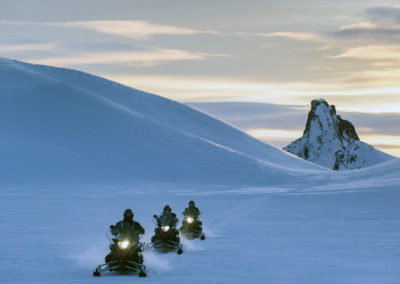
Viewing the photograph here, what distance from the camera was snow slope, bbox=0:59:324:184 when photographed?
91250 millimetres

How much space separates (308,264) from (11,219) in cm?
2019

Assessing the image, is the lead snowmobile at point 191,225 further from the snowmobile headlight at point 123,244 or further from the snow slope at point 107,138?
the snow slope at point 107,138

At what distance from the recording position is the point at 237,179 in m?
92.6

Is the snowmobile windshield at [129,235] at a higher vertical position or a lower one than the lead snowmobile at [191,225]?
lower

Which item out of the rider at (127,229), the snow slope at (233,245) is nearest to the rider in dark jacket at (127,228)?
the rider at (127,229)

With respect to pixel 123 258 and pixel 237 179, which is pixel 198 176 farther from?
pixel 123 258

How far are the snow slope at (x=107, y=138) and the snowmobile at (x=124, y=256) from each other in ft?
216

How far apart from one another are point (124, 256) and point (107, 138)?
94.8 metres

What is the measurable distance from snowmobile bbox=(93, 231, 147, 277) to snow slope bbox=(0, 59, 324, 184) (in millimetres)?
65959

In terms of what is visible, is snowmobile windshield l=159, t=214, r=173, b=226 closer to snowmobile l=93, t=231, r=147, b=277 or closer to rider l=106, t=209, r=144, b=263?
snowmobile l=93, t=231, r=147, b=277

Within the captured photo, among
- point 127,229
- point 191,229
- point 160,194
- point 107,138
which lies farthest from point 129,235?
point 107,138

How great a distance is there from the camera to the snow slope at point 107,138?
3593 inches

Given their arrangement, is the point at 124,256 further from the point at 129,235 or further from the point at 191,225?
the point at 191,225

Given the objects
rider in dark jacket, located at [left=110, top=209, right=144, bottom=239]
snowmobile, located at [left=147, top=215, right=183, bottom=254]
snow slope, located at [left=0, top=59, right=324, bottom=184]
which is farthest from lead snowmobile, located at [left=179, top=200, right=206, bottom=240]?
snow slope, located at [left=0, top=59, right=324, bottom=184]
